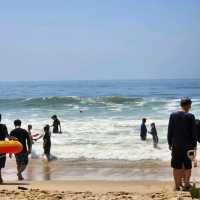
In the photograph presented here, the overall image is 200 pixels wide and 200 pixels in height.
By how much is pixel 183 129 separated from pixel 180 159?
47cm

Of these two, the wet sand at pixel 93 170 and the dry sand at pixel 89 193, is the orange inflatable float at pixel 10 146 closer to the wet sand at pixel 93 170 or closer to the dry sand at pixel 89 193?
the dry sand at pixel 89 193

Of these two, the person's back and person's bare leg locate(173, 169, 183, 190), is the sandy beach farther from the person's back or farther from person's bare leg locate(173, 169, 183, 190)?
the person's back

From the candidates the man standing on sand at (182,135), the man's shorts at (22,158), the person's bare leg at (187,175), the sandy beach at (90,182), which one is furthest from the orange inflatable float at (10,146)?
the person's bare leg at (187,175)

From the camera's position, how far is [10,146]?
10.4m

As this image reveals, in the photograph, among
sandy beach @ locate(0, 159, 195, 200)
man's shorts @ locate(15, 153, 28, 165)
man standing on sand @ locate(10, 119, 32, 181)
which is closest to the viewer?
sandy beach @ locate(0, 159, 195, 200)

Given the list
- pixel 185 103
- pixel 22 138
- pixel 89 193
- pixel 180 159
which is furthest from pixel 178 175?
pixel 22 138

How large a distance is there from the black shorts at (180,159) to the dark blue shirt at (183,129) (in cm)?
8

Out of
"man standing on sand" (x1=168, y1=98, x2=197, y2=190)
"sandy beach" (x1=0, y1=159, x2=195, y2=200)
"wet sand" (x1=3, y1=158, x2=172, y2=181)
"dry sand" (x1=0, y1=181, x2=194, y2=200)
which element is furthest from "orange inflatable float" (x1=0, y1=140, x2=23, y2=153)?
"man standing on sand" (x1=168, y1=98, x2=197, y2=190)

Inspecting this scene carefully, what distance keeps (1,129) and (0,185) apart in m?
1.15

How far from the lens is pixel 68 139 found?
2152 centimetres

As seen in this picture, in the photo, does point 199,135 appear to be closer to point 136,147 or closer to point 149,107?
point 136,147

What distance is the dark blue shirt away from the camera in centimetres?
818

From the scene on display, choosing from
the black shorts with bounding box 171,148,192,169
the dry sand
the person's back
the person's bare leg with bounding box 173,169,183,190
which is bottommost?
the dry sand

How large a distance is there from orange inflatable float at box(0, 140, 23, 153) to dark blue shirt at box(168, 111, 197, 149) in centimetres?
353
